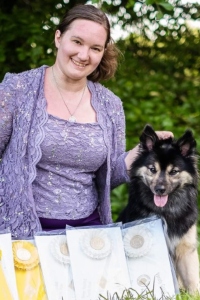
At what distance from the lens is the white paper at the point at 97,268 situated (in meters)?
3.45

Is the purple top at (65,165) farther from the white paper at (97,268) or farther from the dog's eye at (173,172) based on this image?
the dog's eye at (173,172)

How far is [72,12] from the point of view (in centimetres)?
375

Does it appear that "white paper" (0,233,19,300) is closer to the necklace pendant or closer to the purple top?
the purple top

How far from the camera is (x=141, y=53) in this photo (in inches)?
299

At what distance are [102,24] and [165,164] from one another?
893 millimetres

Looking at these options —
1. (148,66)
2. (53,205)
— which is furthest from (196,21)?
(53,205)

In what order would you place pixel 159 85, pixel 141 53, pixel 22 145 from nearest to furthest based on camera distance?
pixel 22 145 → pixel 159 85 → pixel 141 53

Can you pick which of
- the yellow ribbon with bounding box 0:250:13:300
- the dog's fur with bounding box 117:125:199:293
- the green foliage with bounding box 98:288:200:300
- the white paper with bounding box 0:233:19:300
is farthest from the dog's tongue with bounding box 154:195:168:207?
the yellow ribbon with bounding box 0:250:13:300

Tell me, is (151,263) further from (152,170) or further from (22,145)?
(22,145)

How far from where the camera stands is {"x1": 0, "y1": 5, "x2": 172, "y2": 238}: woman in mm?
3668

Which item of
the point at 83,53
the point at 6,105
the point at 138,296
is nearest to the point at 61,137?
the point at 6,105

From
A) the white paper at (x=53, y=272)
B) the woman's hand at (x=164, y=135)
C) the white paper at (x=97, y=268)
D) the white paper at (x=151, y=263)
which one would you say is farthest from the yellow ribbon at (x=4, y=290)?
the woman's hand at (x=164, y=135)

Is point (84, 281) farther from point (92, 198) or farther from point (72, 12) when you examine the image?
point (72, 12)

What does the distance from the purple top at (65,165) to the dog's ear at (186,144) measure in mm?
449
